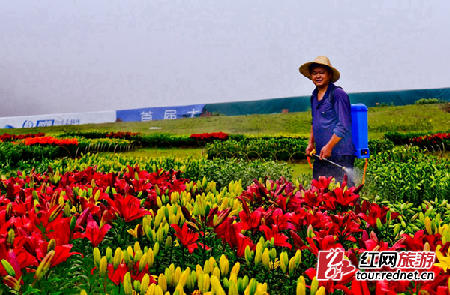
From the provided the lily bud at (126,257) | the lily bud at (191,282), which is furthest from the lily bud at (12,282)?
the lily bud at (191,282)

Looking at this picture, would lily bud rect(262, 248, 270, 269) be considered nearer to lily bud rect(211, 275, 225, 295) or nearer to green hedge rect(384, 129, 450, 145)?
lily bud rect(211, 275, 225, 295)

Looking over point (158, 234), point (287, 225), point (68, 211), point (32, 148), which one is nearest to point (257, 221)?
point (287, 225)

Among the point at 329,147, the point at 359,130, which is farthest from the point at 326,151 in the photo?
the point at 359,130

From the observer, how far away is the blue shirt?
15.6 ft

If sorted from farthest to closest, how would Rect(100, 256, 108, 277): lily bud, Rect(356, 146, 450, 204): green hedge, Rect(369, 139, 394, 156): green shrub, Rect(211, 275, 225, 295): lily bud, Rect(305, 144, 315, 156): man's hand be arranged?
Rect(369, 139, 394, 156): green shrub
Rect(305, 144, 315, 156): man's hand
Rect(356, 146, 450, 204): green hedge
Rect(100, 256, 108, 277): lily bud
Rect(211, 275, 225, 295): lily bud

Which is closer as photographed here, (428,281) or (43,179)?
(428,281)

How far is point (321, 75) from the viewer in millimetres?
4980

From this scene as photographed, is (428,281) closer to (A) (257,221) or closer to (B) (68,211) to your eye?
(A) (257,221)

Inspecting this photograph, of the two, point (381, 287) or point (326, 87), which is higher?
point (326, 87)

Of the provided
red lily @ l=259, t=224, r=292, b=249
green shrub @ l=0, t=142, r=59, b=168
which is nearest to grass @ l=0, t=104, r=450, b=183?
green shrub @ l=0, t=142, r=59, b=168

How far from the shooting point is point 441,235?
1.92m

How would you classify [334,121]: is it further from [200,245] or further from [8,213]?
[8,213]

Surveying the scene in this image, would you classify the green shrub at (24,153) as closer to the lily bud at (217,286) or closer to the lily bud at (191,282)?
the lily bud at (191,282)

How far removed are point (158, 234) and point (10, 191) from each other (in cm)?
184
